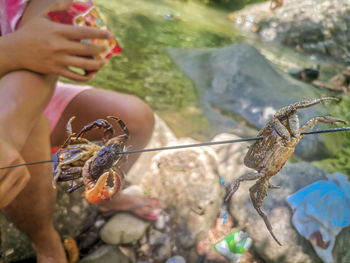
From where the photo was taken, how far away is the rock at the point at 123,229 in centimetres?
96

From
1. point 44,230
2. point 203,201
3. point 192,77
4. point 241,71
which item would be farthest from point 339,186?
point 44,230

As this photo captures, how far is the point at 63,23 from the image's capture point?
0.85m

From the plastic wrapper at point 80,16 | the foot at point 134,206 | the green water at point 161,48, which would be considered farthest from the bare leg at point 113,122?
the plastic wrapper at point 80,16

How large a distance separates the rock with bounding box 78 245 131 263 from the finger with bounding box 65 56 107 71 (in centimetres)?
70

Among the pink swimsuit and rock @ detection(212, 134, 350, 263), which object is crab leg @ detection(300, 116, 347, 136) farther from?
the pink swimsuit

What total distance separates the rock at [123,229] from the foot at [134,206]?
28 mm

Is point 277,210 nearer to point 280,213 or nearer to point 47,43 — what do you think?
point 280,213

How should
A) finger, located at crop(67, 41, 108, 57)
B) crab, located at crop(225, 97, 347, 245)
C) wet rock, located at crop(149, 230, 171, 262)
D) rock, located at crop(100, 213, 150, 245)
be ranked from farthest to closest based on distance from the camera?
rock, located at crop(100, 213, 150, 245)
finger, located at crop(67, 41, 108, 57)
wet rock, located at crop(149, 230, 171, 262)
crab, located at crop(225, 97, 347, 245)

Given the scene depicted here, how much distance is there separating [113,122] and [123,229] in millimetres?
700

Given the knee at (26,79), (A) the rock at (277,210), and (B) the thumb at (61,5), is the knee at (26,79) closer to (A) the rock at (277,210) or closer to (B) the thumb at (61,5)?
(B) the thumb at (61,5)

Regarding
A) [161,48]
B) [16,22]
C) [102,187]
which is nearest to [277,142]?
[102,187]

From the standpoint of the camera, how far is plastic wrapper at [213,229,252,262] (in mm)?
470

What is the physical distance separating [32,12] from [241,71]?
2.51ft

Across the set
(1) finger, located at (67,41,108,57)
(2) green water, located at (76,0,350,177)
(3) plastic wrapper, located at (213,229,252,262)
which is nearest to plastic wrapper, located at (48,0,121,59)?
(1) finger, located at (67,41,108,57)
